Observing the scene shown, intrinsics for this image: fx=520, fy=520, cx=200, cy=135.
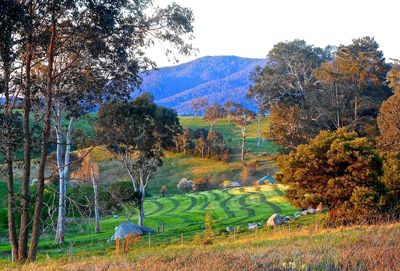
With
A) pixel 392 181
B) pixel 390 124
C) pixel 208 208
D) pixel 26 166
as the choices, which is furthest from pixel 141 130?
pixel 26 166

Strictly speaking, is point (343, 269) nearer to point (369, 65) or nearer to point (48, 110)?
point (48, 110)

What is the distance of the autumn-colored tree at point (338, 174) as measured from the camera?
22.5 m

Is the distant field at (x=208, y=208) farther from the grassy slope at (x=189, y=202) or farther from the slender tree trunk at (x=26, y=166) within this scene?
the slender tree trunk at (x=26, y=166)

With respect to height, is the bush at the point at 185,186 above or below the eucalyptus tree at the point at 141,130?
below

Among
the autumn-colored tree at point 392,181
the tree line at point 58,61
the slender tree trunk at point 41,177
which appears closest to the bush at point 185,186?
the autumn-colored tree at point 392,181

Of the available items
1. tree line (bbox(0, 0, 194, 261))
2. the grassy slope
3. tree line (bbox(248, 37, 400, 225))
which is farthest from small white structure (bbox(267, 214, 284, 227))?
tree line (bbox(0, 0, 194, 261))

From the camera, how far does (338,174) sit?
77.3ft

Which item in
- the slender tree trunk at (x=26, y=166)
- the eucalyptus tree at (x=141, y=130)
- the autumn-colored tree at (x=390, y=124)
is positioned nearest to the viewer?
the slender tree trunk at (x=26, y=166)

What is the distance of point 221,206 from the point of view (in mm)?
45156

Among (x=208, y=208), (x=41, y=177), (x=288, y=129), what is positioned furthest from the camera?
(x=208, y=208)

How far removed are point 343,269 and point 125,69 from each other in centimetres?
946

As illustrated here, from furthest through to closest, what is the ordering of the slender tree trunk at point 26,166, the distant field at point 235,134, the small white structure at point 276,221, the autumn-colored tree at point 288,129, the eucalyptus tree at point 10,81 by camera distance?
the distant field at point 235,134
the autumn-colored tree at point 288,129
the small white structure at point 276,221
the slender tree trunk at point 26,166
the eucalyptus tree at point 10,81

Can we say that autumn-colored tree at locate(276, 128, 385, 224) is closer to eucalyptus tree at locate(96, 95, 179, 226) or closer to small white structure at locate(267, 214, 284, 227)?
small white structure at locate(267, 214, 284, 227)

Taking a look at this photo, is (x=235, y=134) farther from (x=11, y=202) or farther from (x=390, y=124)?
(x=11, y=202)
